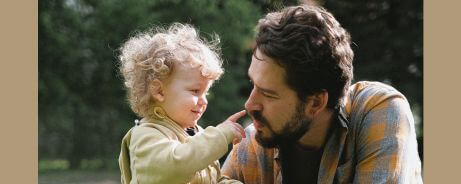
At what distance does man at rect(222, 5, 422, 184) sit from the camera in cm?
275

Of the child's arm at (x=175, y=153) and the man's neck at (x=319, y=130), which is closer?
the child's arm at (x=175, y=153)

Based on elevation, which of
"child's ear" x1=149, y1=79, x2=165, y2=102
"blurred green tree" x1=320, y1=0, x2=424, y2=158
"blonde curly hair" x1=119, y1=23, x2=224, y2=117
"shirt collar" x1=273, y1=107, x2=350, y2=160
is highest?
"blurred green tree" x1=320, y1=0, x2=424, y2=158

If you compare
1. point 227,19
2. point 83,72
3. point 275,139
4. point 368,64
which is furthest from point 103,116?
point 275,139

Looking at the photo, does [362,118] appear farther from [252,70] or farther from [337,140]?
[252,70]

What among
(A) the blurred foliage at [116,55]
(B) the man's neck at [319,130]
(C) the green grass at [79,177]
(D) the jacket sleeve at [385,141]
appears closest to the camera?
(D) the jacket sleeve at [385,141]

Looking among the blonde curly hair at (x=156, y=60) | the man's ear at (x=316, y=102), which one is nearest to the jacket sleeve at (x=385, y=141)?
the man's ear at (x=316, y=102)

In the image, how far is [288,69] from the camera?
2781 millimetres

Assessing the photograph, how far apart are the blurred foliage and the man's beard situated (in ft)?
27.7

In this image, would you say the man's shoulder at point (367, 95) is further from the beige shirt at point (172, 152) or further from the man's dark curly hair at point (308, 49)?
the beige shirt at point (172, 152)

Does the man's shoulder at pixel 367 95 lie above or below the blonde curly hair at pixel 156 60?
below

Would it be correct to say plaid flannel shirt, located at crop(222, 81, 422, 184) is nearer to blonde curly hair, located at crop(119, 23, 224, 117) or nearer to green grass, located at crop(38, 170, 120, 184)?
blonde curly hair, located at crop(119, 23, 224, 117)

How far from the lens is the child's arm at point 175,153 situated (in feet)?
8.40

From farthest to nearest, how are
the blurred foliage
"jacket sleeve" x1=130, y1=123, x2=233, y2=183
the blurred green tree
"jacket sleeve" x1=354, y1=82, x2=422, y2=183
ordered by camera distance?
the blurred green tree, the blurred foliage, "jacket sleeve" x1=354, y1=82, x2=422, y2=183, "jacket sleeve" x1=130, y1=123, x2=233, y2=183

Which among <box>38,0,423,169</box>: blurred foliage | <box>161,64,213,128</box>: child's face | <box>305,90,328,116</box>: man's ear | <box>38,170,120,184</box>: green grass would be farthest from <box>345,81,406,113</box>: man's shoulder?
<box>38,170,120,184</box>: green grass
